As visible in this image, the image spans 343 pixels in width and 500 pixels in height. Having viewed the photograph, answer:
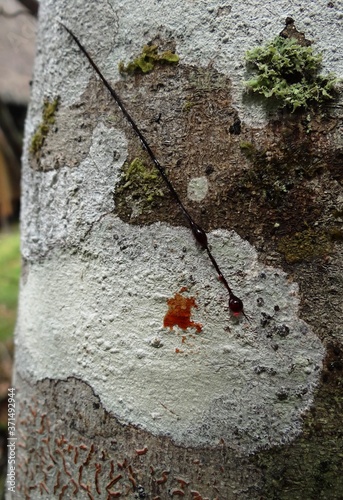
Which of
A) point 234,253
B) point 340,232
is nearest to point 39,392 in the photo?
point 234,253

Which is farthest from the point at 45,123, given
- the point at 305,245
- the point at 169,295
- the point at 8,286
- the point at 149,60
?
the point at 8,286

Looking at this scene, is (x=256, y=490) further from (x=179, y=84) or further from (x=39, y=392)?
(x=179, y=84)

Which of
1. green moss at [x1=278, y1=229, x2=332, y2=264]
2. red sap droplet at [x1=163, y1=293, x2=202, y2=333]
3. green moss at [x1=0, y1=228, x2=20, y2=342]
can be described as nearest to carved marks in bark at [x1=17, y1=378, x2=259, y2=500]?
red sap droplet at [x1=163, y1=293, x2=202, y2=333]

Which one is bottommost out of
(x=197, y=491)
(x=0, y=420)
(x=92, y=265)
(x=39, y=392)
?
(x=0, y=420)

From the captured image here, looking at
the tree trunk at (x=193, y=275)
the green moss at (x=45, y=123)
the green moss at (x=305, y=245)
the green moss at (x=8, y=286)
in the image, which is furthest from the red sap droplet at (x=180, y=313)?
the green moss at (x=8, y=286)

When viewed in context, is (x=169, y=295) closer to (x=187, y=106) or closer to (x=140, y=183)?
(x=140, y=183)

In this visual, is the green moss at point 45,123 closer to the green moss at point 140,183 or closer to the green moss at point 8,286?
the green moss at point 140,183
